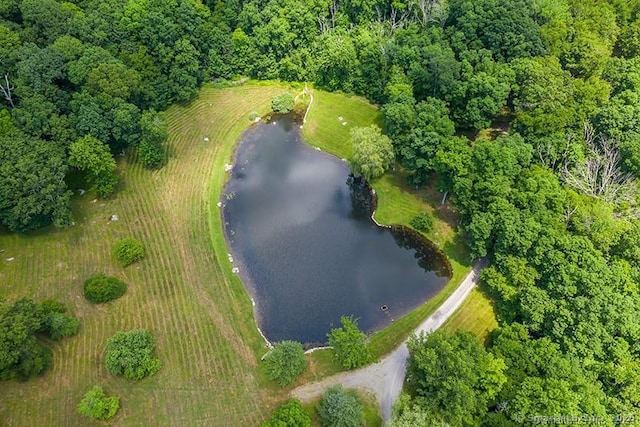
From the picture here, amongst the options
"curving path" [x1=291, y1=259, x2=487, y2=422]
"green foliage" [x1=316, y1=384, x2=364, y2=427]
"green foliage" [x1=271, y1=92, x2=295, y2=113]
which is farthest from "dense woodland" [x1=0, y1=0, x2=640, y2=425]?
"green foliage" [x1=271, y1=92, x2=295, y2=113]

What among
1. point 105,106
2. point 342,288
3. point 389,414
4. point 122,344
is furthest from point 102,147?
point 389,414

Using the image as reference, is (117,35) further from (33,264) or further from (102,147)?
(33,264)

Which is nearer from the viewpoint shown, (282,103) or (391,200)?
(391,200)

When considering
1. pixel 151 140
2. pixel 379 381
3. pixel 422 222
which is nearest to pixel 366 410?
pixel 379 381

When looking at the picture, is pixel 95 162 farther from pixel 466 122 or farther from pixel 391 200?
pixel 466 122

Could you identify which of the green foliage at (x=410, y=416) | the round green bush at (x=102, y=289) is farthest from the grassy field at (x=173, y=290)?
the green foliage at (x=410, y=416)

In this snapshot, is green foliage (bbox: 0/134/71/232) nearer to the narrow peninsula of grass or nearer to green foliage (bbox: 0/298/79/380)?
green foliage (bbox: 0/298/79/380)
